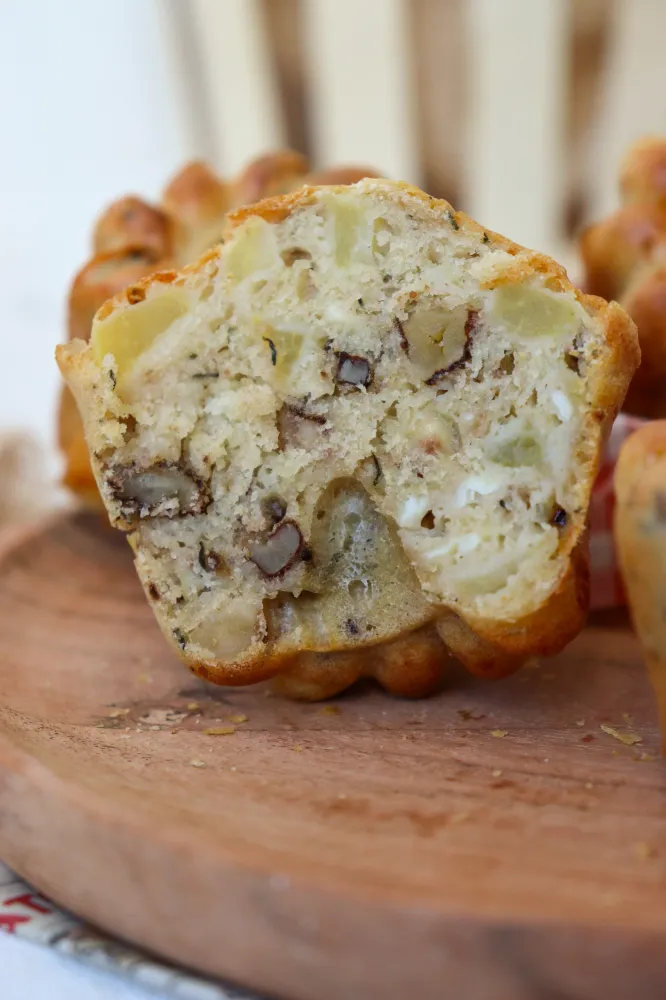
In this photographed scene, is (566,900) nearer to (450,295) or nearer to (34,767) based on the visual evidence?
(34,767)

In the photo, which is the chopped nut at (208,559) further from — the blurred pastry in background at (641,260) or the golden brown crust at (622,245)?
the golden brown crust at (622,245)

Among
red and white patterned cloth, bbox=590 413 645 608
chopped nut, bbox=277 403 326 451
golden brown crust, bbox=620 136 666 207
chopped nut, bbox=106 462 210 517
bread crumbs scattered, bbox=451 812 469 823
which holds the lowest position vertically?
red and white patterned cloth, bbox=590 413 645 608

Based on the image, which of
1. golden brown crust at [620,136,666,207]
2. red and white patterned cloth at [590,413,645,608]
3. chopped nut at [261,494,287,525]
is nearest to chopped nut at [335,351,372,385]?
chopped nut at [261,494,287,525]

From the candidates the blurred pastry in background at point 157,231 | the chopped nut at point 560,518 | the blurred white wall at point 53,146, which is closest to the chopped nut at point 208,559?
the chopped nut at point 560,518

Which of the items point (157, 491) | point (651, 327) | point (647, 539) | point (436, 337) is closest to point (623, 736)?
point (647, 539)

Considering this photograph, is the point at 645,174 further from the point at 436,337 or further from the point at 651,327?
the point at 436,337

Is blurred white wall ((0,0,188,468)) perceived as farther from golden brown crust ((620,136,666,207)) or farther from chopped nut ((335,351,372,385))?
chopped nut ((335,351,372,385))

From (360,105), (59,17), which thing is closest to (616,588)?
(360,105)
